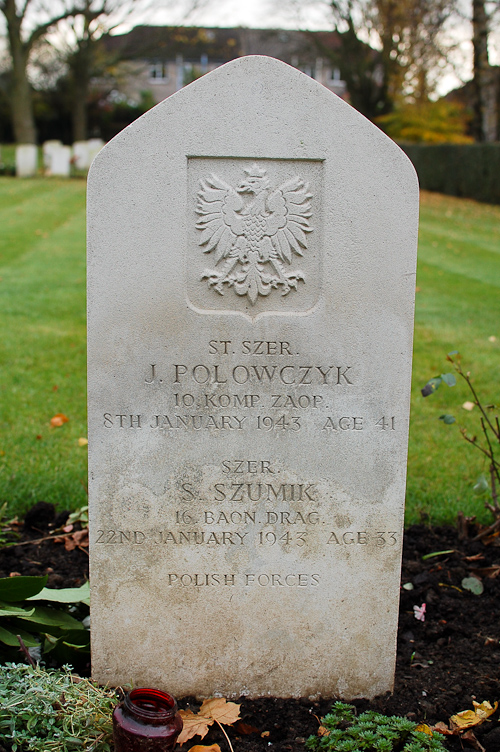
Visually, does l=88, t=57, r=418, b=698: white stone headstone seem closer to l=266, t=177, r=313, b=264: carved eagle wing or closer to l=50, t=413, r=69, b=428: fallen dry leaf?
l=266, t=177, r=313, b=264: carved eagle wing

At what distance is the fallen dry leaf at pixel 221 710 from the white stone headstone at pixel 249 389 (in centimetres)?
7

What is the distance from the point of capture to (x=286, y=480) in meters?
2.63

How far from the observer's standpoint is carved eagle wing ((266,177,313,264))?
97.0 inches

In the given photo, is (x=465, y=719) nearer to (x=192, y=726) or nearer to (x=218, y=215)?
(x=192, y=726)

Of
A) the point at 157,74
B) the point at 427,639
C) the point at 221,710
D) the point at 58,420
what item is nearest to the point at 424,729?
the point at 427,639

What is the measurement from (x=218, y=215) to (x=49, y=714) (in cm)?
177

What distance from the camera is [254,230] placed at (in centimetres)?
251

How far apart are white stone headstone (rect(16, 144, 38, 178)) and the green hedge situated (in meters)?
14.8

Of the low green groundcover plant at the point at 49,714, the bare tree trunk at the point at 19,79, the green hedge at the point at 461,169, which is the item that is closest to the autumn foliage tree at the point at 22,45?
the bare tree trunk at the point at 19,79

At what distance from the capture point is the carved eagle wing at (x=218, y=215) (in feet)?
8.04

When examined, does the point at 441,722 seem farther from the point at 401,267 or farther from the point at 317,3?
the point at 317,3

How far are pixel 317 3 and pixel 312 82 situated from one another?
33.9m

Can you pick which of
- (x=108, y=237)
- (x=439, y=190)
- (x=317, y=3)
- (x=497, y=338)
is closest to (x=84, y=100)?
(x=317, y=3)

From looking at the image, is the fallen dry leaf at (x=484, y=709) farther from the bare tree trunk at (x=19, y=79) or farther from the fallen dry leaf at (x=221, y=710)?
the bare tree trunk at (x=19, y=79)
